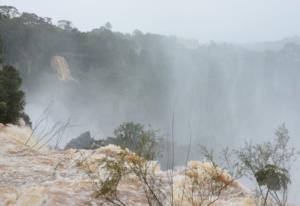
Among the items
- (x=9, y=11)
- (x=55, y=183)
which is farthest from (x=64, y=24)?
(x=55, y=183)

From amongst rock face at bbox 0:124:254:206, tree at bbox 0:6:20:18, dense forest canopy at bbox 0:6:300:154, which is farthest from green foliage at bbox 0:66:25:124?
tree at bbox 0:6:20:18

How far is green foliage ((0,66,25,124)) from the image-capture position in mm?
11835

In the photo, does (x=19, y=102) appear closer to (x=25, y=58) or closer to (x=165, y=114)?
(x=25, y=58)

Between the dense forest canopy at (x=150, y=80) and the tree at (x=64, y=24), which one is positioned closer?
the dense forest canopy at (x=150, y=80)

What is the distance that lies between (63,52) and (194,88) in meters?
25.5

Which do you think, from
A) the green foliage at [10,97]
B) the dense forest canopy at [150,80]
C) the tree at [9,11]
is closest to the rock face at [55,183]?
the green foliage at [10,97]

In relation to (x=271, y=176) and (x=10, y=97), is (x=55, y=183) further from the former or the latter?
(x=10, y=97)

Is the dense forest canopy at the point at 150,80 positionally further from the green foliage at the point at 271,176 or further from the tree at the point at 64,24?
the green foliage at the point at 271,176

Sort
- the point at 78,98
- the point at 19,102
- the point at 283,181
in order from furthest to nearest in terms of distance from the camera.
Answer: the point at 78,98
the point at 19,102
the point at 283,181

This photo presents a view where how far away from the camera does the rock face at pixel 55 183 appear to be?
14.3ft

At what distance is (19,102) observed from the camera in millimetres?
13250

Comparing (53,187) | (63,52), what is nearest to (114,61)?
(63,52)

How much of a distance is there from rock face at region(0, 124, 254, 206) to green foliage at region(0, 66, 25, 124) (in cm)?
593

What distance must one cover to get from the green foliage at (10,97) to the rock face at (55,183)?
19.5 feet
